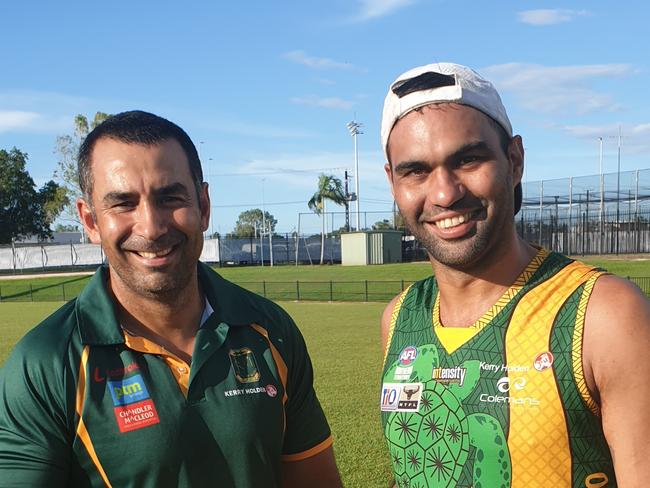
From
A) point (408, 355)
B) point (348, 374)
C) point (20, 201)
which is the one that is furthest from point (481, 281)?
point (20, 201)

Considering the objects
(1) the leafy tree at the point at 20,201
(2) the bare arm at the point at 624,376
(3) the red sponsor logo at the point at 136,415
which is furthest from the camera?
(1) the leafy tree at the point at 20,201

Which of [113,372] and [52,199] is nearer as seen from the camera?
[113,372]

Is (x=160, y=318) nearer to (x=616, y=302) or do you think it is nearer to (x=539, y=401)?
(x=539, y=401)

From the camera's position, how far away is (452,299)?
258 cm

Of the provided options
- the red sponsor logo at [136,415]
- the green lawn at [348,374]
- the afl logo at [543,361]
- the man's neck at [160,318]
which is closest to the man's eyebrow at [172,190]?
the man's neck at [160,318]

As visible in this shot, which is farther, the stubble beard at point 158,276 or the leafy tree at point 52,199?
the leafy tree at point 52,199

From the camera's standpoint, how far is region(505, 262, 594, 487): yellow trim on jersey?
2.10 m

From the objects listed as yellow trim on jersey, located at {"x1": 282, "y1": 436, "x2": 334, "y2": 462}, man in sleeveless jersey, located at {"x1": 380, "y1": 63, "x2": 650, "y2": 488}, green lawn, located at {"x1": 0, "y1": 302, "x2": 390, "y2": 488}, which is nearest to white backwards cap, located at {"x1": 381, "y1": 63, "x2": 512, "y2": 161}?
man in sleeveless jersey, located at {"x1": 380, "y1": 63, "x2": 650, "y2": 488}

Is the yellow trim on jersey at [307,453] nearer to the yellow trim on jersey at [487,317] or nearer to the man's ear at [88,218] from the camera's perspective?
the yellow trim on jersey at [487,317]

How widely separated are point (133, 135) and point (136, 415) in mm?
1059

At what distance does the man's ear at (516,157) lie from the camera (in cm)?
246

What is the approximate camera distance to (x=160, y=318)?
103 inches

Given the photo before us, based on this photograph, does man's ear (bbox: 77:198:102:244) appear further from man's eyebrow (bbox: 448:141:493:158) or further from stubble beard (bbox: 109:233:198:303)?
man's eyebrow (bbox: 448:141:493:158)

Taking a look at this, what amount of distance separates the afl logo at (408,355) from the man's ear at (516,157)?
2.48 ft
